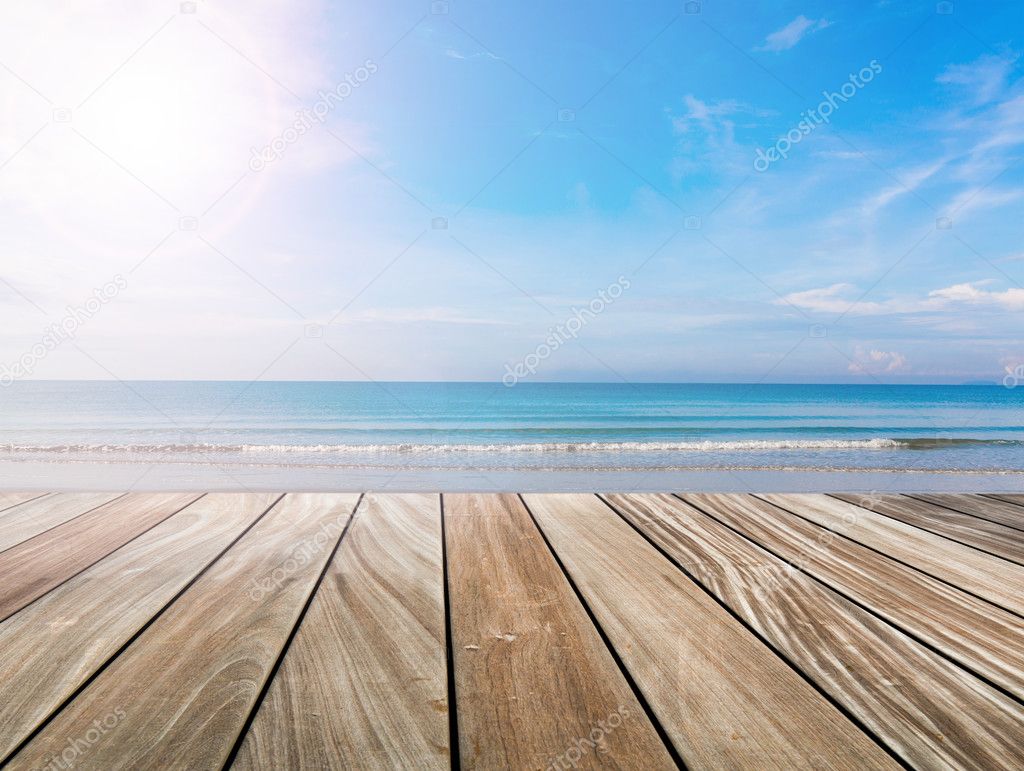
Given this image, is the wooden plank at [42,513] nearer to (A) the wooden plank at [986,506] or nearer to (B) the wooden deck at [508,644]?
(B) the wooden deck at [508,644]

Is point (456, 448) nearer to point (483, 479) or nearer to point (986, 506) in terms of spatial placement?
point (483, 479)

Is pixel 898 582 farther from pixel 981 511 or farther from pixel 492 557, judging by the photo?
pixel 981 511

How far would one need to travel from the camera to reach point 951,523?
5.69 ft

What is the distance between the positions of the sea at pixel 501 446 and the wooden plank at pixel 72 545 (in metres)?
3.25

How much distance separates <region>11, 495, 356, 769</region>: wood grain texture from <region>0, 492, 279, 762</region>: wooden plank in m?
0.04

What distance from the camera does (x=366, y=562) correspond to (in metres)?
1.31

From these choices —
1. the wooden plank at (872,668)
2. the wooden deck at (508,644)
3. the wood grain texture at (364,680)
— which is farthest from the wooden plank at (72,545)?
the wooden plank at (872,668)

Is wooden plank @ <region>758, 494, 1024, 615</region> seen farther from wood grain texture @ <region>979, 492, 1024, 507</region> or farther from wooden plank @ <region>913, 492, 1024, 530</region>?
wood grain texture @ <region>979, 492, 1024, 507</region>

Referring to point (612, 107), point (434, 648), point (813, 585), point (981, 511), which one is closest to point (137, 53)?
point (434, 648)

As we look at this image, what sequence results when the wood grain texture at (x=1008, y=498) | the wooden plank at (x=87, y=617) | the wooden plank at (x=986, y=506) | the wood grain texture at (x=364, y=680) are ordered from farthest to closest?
the wood grain texture at (x=1008, y=498) → the wooden plank at (x=986, y=506) → the wooden plank at (x=87, y=617) → the wood grain texture at (x=364, y=680)

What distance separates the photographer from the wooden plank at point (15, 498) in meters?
1.86

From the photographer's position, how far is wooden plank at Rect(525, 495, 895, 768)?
64 centimetres

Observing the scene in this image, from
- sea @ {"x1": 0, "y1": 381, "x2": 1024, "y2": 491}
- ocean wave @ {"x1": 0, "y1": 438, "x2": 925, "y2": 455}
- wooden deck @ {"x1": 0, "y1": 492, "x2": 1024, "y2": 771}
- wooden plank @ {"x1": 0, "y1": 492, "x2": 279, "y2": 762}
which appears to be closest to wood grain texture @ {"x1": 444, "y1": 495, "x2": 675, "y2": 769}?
wooden deck @ {"x1": 0, "y1": 492, "x2": 1024, "y2": 771}

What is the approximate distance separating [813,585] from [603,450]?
8.33 meters
